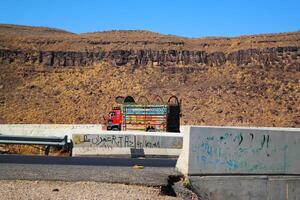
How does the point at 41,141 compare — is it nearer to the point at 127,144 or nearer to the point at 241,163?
the point at 127,144

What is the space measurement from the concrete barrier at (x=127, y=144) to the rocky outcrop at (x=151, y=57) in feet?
171

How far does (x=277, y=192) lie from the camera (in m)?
12.6

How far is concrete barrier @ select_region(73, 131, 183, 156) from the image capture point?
20.3 metres

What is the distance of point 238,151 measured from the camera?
487 inches

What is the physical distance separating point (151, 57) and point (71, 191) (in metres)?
65.0

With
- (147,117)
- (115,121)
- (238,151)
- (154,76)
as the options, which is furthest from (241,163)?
(154,76)

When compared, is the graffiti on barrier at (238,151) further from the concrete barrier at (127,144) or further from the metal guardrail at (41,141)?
the metal guardrail at (41,141)

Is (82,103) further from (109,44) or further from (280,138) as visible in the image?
(280,138)

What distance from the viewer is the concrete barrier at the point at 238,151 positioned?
39.1 ft

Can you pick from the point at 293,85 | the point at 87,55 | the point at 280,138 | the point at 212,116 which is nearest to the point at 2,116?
the point at 87,55

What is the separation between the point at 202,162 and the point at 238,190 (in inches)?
41.7

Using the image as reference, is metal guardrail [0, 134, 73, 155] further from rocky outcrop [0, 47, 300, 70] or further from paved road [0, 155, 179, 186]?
rocky outcrop [0, 47, 300, 70]

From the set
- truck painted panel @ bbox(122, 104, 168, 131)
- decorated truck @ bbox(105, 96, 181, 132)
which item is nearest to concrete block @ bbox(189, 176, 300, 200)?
decorated truck @ bbox(105, 96, 181, 132)

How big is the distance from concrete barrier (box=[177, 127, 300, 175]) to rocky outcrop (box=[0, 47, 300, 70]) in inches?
2332
